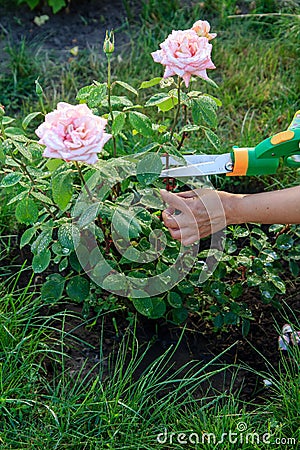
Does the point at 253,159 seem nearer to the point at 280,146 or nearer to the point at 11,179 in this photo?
the point at 280,146

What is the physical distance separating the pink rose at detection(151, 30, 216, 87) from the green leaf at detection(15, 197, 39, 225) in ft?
1.53

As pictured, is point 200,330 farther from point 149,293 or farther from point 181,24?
point 181,24

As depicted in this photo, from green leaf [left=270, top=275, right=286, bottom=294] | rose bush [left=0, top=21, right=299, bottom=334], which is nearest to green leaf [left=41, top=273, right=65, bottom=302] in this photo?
rose bush [left=0, top=21, right=299, bottom=334]

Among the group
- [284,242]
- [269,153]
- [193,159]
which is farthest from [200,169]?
[284,242]

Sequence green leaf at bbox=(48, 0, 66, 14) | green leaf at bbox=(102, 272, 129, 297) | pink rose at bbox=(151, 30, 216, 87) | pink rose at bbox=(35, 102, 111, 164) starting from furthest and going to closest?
1. green leaf at bbox=(48, 0, 66, 14)
2. green leaf at bbox=(102, 272, 129, 297)
3. pink rose at bbox=(151, 30, 216, 87)
4. pink rose at bbox=(35, 102, 111, 164)

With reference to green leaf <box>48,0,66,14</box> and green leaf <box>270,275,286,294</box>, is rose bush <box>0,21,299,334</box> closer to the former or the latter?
green leaf <box>270,275,286,294</box>

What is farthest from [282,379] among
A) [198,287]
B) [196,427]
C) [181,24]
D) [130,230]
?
[181,24]

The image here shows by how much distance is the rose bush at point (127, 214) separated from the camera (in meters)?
1.65

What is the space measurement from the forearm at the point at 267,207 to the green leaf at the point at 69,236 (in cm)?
38

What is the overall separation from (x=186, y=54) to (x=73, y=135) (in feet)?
1.29

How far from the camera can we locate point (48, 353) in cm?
203

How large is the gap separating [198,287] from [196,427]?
507mm

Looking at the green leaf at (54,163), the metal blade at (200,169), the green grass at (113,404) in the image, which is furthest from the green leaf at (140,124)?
the green grass at (113,404)

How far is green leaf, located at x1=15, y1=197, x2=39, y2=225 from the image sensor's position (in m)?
1.75
